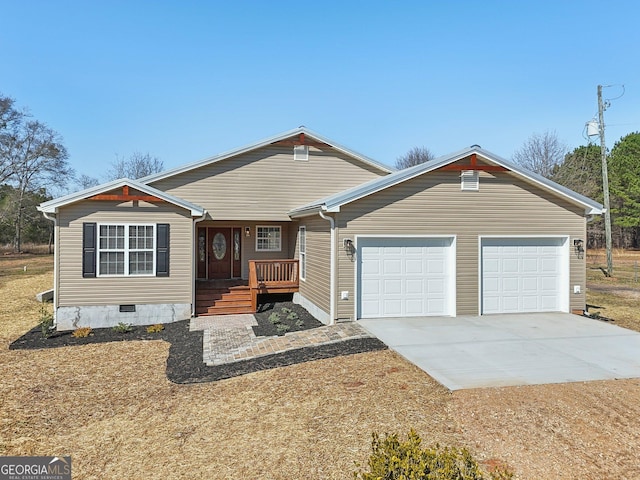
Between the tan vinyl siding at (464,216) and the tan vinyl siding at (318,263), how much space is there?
0.54 m

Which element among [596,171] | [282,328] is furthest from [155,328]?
[596,171]

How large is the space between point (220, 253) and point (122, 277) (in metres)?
4.78

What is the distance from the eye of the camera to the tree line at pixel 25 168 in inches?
1390

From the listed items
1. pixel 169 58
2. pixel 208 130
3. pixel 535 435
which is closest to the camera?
pixel 535 435

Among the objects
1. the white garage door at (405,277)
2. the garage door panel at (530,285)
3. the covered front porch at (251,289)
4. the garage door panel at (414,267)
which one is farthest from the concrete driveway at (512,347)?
the covered front porch at (251,289)

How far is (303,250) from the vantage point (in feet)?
44.2

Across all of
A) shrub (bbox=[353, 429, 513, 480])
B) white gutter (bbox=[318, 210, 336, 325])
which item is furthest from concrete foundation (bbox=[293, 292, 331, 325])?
shrub (bbox=[353, 429, 513, 480])

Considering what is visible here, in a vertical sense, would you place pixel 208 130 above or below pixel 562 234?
above

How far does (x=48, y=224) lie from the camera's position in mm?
42969

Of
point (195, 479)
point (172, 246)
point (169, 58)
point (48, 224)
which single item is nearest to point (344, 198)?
point (172, 246)

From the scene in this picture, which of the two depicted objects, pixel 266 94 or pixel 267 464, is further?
pixel 266 94

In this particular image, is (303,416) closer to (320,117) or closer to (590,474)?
(590,474)

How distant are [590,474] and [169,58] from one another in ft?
53.2

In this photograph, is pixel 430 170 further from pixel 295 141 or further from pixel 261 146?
pixel 261 146
